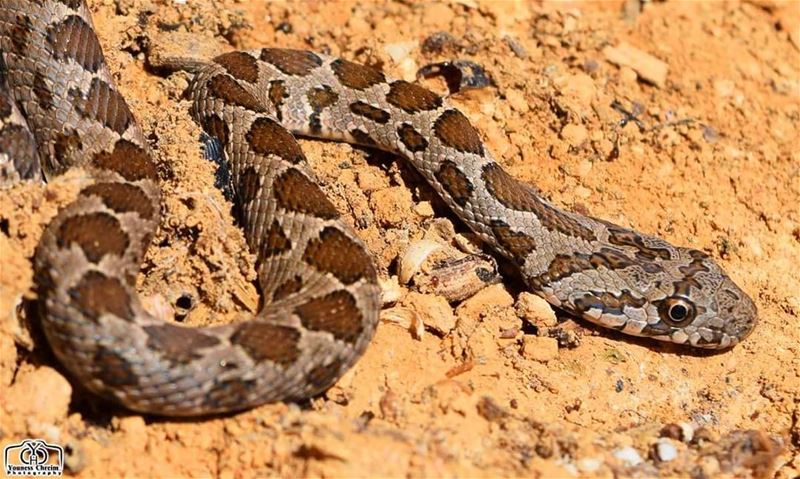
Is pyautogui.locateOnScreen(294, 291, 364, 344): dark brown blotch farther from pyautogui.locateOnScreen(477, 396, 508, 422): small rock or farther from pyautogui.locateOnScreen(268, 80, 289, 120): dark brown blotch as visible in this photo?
pyautogui.locateOnScreen(268, 80, 289, 120): dark brown blotch

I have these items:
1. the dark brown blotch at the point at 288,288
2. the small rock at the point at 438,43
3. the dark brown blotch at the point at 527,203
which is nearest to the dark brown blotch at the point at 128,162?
the dark brown blotch at the point at 288,288

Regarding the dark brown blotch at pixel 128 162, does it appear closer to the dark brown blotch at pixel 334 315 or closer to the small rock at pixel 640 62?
the dark brown blotch at pixel 334 315

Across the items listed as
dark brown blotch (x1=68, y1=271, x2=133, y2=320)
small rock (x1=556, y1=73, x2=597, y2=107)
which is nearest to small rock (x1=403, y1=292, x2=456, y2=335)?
dark brown blotch (x1=68, y1=271, x2=133, y2=320)

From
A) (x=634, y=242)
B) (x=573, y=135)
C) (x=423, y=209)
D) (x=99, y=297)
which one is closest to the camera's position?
(x=99, y=297)

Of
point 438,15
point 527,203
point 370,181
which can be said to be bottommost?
point 370,181

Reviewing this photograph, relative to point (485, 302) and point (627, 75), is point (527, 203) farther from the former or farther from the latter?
point (627, 75)

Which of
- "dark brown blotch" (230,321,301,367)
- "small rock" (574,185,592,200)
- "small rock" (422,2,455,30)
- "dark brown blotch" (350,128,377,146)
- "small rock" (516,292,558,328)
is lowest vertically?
"small rock" (516,292,558,328)

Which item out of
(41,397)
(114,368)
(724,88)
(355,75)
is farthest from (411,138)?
(41,397)
